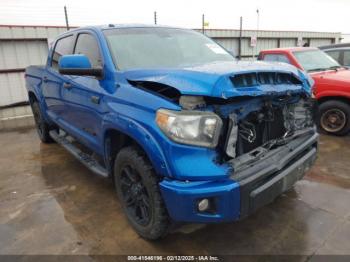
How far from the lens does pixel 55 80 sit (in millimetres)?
4434

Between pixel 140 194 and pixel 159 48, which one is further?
pixel 159 48

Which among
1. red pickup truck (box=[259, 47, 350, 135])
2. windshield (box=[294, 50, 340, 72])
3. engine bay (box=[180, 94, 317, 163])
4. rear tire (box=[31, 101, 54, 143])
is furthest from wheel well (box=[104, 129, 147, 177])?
windshield (box=[294, 50, 340, 72])

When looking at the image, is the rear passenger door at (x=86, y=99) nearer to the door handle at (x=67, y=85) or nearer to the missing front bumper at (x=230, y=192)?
the door handle at (x=67, y=85)

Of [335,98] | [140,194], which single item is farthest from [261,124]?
[335,98]

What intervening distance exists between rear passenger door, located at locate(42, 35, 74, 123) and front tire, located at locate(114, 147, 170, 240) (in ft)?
5.79

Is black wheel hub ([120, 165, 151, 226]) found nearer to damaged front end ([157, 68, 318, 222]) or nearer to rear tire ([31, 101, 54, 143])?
damaged front end ([157, 68, 318, 222])

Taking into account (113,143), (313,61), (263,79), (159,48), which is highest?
(159,48)

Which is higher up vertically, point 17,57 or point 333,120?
point 17,57

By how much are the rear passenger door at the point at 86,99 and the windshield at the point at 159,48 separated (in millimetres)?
235

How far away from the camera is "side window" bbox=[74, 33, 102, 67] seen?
3.37m

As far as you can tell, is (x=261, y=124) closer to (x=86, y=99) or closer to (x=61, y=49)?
(x=86, y=99)

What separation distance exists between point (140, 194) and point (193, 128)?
878 mm

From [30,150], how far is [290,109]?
456 centimetres

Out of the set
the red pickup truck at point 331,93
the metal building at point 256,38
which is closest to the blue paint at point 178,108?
the red pickup truck at point 331,93
